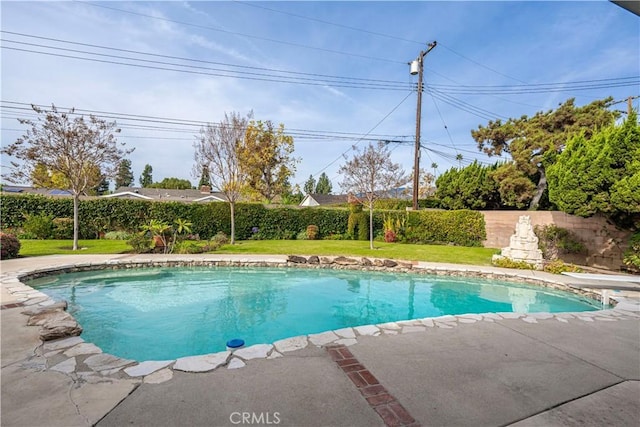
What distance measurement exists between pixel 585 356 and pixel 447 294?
4565 mm

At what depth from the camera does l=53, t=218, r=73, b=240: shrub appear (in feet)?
43.1

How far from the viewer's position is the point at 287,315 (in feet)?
20.5

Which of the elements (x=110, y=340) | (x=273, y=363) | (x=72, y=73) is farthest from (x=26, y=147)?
(x=273, y=363)

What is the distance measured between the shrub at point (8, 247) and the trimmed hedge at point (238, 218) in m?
4.69

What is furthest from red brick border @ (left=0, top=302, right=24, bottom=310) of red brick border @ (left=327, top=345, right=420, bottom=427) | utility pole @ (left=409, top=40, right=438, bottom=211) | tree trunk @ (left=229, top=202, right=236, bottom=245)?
utility pole @ (left=409, top=40, right=438, bottom=211)

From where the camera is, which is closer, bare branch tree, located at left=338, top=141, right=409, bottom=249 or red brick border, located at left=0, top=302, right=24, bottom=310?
red brick border, located at left=0, top=302, right=24, bottom=310

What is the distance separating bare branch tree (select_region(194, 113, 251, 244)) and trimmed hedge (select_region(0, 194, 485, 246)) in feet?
4.42

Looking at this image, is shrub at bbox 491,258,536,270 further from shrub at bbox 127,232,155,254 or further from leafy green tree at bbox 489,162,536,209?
shrub at bbox 127,232,155,254

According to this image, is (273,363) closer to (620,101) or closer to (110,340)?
(110,340)

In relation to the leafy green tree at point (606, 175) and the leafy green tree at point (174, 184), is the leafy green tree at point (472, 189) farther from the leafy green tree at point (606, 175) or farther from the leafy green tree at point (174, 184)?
the leafy green tree at point (174, 184)

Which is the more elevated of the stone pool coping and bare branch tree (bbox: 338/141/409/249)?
bare branch tree (bbox: 338/141/409/249)

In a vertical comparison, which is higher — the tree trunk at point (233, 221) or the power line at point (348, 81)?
the power line at point (348, 81)

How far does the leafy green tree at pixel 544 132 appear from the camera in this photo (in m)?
15.6

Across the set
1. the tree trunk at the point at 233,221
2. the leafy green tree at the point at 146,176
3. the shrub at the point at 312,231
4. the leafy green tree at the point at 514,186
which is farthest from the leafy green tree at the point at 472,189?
the leafy green tree at the point at 146,176
